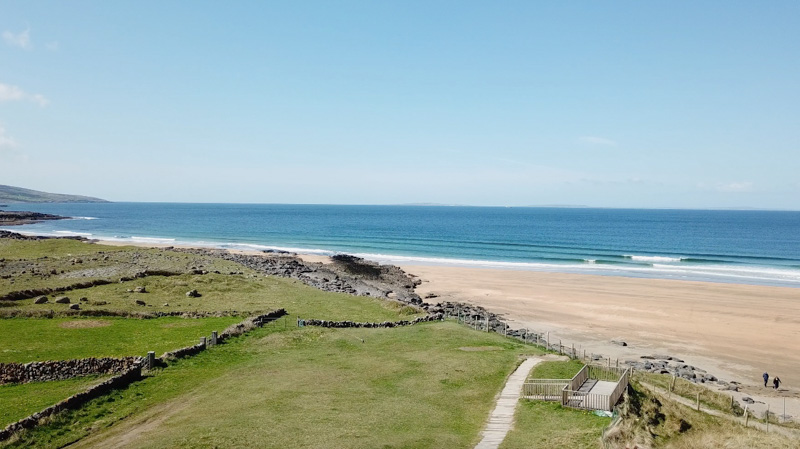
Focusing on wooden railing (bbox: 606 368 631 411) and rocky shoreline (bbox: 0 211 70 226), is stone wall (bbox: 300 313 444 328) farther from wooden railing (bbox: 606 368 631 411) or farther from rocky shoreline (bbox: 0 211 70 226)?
rocky shoreline (bbox: 0 211 70 226)

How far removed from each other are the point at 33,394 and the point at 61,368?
2773 mm

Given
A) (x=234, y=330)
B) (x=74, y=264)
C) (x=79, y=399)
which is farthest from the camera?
(x=74, y=264)

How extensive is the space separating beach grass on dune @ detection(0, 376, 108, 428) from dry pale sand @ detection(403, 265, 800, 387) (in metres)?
37.2

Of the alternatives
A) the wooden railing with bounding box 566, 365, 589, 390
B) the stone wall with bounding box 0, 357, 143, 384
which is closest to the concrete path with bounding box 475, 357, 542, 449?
the wooden railing with bounding box 566, 365, 589, 390

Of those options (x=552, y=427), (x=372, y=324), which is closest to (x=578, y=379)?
(x=552, y=427)

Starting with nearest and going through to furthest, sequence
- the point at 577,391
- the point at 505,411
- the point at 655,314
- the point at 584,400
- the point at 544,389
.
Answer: the point at 584,400 < the point at 505,411 < the point at 577,391 < the point at 544,389 < the point at 655,314

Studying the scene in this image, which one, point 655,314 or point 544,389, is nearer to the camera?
point 544,389

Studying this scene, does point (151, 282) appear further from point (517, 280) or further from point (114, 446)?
point (517, 280)

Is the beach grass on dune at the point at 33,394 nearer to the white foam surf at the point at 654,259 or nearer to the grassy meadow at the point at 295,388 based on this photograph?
the grassy meadow at the point at 295,388

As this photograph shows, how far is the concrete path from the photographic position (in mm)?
20594

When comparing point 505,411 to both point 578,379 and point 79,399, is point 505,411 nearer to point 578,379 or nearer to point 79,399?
point 578,379

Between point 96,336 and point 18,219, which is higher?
point 18,219

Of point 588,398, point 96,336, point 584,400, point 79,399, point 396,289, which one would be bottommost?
point 396,289

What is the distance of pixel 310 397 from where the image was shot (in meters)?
25.0
